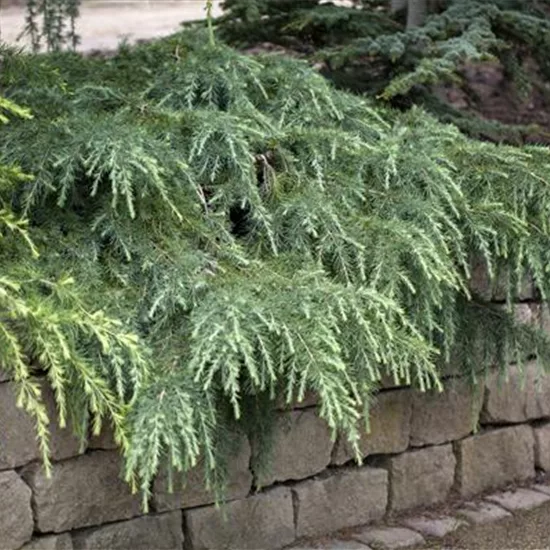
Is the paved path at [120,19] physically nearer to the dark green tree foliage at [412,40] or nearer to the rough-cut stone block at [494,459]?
the dark green tree foliage at [412,40]

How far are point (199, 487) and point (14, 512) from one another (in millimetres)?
558

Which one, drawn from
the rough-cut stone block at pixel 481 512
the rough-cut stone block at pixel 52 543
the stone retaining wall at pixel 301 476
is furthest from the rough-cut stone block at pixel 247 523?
the rough-cut stone block at pixel 481 512

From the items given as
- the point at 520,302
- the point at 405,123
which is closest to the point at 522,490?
the point at 520,302

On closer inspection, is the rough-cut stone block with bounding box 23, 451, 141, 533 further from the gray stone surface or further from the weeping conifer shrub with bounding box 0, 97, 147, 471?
the gray stone surface

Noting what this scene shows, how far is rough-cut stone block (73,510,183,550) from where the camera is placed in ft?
9.66

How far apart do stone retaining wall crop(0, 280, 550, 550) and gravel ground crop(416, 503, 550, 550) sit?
0.19 metres

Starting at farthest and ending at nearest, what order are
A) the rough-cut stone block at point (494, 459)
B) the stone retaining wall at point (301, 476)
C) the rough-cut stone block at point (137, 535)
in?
the rough-cut stone block at point (494, 459), the rough-cut stone block at point (137, 535), the stone retaining wall at point (301, 476)

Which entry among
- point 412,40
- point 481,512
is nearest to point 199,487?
point 481,512

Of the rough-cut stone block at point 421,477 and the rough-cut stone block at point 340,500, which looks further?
the rough-cut stone block at point 421,477

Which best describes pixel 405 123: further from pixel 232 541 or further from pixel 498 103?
pixel 498 103

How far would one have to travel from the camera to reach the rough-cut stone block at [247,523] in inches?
124

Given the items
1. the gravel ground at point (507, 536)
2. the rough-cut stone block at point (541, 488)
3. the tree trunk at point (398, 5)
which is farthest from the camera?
the tree trunk at point (398, 5)

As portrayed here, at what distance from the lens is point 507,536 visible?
3.52 metres

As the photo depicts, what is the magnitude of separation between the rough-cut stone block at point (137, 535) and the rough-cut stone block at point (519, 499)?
123cm
